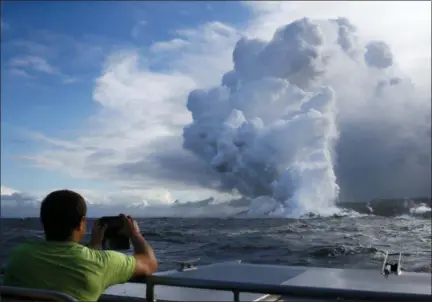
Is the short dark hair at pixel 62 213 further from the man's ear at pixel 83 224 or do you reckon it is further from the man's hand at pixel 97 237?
the man's hand at pixel 97 237

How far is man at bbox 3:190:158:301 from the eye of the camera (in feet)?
5.99

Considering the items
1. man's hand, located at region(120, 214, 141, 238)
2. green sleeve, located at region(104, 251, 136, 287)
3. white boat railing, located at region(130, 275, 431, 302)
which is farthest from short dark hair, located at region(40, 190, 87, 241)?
white boat railing, located at region(130, 275, 431, 302)

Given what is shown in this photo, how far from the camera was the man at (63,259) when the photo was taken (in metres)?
1.83

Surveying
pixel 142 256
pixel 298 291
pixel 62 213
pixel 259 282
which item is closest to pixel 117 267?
pixel 142 256

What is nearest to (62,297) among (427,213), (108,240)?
(108,240)

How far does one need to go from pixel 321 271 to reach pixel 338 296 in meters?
4.02

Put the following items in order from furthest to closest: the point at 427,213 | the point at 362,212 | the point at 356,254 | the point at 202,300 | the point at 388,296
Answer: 1. the point at 362,212
2. the point at 427,213
3. the point at 356,254
4. the point at 202,300
5. the point at 388,296

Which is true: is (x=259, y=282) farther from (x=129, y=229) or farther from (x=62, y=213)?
(x=62, y=213)

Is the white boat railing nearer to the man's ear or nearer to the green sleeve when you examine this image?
the green sleeve

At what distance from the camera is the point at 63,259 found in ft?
6.02

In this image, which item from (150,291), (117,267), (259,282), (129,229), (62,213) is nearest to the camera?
(62,213)

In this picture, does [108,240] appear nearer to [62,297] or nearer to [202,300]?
[62,297]

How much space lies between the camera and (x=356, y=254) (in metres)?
21.7

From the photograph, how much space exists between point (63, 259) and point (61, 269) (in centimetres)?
3
